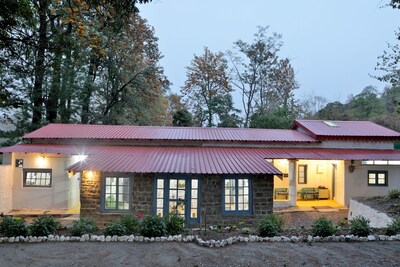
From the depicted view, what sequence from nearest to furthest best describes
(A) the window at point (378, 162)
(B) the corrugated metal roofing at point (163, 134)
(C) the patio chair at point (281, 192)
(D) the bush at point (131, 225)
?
(D) the bush at point (131, 225) → (A) the window at point (378, 162) → (B) the corrugated metal roofing at point (163, 134) → (C) the patio chair at point (281, 192)

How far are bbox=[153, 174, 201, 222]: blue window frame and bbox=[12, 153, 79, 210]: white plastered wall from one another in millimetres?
5247

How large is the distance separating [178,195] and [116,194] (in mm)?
2423

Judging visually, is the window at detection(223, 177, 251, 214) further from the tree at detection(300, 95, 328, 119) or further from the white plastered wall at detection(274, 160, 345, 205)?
the tree at detection(300, 95, 328, 119)

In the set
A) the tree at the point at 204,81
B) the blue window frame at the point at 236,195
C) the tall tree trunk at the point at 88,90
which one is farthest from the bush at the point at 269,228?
the tree at the point at 204,81

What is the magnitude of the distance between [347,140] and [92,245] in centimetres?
1446

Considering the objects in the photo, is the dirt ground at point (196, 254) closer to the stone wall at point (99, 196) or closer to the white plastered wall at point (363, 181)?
the stone wall at point (99, 196)

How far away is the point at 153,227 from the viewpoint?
7141mm

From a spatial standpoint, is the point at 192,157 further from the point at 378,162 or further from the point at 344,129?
the point at 344,129

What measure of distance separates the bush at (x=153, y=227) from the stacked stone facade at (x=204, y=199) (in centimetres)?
381

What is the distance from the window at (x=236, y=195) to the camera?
438 inches

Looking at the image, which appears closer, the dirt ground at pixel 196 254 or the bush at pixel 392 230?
the dirt ground at pixel 196 254

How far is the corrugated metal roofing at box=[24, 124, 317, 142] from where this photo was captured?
15.1m

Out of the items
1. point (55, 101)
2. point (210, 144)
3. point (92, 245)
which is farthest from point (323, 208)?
point (55, 101)

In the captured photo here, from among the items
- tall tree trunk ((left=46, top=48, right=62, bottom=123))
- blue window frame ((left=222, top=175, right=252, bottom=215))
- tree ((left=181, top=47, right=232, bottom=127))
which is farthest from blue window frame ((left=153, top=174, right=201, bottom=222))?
tree ((left=181, top=47, right=232, bottom=127))
